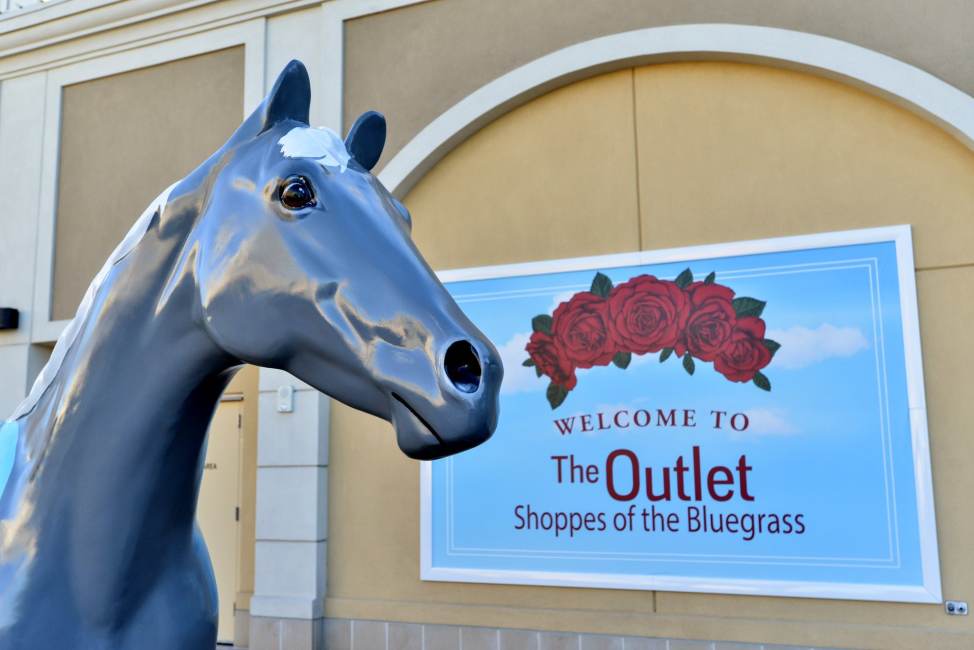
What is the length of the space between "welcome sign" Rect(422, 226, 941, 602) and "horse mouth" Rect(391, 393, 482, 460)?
13.5 feet

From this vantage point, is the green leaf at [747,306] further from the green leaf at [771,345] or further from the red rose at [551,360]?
the red rose at [551,360]

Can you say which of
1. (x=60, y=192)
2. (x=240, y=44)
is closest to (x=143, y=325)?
(x=240, y=44)

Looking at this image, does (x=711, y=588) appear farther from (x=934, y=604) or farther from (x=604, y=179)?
(x=604, y=179)

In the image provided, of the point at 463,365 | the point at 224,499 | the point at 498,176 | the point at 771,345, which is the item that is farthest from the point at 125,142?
the point at 463,365

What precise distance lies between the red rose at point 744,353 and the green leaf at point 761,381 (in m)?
0.02

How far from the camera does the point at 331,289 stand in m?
1.09

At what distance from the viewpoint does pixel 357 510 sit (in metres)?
5.54

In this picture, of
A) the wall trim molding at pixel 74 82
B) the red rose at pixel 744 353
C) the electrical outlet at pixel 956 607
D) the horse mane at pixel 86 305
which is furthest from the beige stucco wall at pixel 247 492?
the horse mane at pixel 86 305

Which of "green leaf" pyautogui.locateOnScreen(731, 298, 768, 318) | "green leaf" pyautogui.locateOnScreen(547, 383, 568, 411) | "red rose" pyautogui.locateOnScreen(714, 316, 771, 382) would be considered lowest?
"green leaf" pyautogui.locateOnScreen(547, 383, 568, 411)

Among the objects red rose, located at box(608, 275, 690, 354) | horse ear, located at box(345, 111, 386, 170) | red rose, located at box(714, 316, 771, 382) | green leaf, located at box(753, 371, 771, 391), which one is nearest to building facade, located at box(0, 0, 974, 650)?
red rose, located at box(608, 275, 690, 354)

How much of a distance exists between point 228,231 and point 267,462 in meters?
4.72

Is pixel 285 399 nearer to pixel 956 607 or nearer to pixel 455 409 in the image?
pixel 956 607

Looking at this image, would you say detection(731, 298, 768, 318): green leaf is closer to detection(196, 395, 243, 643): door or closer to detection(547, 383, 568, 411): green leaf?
detection(547, 383, 568, 411): green leaf

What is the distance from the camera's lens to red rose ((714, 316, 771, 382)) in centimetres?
475
